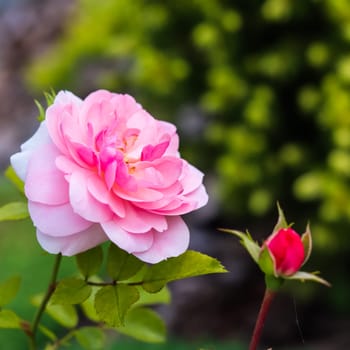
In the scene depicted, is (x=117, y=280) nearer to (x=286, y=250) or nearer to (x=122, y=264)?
(x=122, y=264)

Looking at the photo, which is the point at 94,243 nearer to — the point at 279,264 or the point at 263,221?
the point at 279,264

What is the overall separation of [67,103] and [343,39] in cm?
212

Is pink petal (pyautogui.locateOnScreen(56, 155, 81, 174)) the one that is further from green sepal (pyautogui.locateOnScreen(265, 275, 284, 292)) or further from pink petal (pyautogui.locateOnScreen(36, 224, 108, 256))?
green sepal (pyautogui.locateOnScreen(265, 275, 284, 292))

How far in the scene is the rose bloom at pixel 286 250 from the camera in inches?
26.6

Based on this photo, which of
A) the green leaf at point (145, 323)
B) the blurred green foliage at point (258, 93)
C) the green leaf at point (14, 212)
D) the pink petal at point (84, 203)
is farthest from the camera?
the blurred green foliage at point (258, 93)

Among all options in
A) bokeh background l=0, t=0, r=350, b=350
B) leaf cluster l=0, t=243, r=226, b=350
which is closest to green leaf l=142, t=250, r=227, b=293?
leaf cluster l=0, t=243, r=226, b=350

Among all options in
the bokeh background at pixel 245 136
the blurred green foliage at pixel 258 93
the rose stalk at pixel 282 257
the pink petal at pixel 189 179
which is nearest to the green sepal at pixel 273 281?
the rose stalk at pixel 282 257

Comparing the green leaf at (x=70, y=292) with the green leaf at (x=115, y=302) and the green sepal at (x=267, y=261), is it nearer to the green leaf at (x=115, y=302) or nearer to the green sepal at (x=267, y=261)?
the green leaf at (x=115, y=302)

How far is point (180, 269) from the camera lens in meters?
0.73

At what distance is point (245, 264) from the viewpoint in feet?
10.8

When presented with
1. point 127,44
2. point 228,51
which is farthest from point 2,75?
point 228,51

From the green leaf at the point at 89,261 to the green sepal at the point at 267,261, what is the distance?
0.15m

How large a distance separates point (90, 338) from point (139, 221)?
227mm

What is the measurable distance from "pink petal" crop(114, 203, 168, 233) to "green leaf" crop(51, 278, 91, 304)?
0.30 ft
